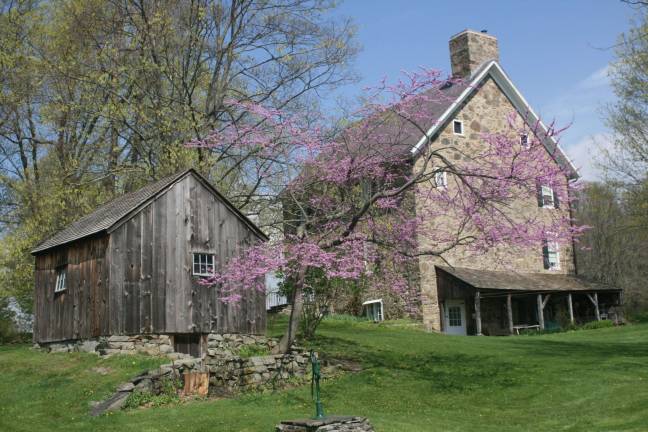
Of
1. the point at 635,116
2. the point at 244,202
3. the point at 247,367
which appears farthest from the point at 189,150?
the point at 635,116

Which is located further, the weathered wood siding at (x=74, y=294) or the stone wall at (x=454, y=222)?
the stone wall at (x=454, y=222)

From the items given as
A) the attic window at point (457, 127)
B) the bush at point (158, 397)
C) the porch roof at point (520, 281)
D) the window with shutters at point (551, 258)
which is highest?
the attic window at point (457, 127)

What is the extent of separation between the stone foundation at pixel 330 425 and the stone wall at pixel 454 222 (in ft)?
55.9

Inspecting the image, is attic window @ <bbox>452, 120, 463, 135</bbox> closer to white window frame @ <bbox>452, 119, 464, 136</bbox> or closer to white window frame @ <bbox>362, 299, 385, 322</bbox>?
white window frame @ <bbox>452, 119, 464, 136</bbox>

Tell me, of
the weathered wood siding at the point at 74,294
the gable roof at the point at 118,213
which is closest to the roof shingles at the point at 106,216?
the gable roof at the point at 118,213

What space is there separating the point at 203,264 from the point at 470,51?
17374mm

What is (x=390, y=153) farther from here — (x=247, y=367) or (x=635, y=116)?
(x=635, y=116)

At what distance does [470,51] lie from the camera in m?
32.0

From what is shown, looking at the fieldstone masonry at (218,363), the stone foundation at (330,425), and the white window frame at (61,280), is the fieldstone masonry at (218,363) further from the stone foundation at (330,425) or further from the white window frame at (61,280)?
the stone foundation at (330,425)

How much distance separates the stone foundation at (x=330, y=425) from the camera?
10.8 meters

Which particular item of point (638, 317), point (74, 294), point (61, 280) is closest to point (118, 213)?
point (74, 294)

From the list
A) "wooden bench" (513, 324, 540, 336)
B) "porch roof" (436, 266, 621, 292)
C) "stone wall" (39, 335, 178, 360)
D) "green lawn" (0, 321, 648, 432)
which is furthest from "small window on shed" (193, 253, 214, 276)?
"wooden bench" (513, 324, 540, 336)

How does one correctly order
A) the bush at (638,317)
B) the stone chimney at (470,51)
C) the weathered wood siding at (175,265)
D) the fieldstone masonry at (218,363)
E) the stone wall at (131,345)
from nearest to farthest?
the fieldstone masonry at (218,363), the stone wall at (131,345), the weathered wood siding at (175,265), the stone chimney at (470,51), the bush at (638,317)

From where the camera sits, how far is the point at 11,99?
83.8 ft
